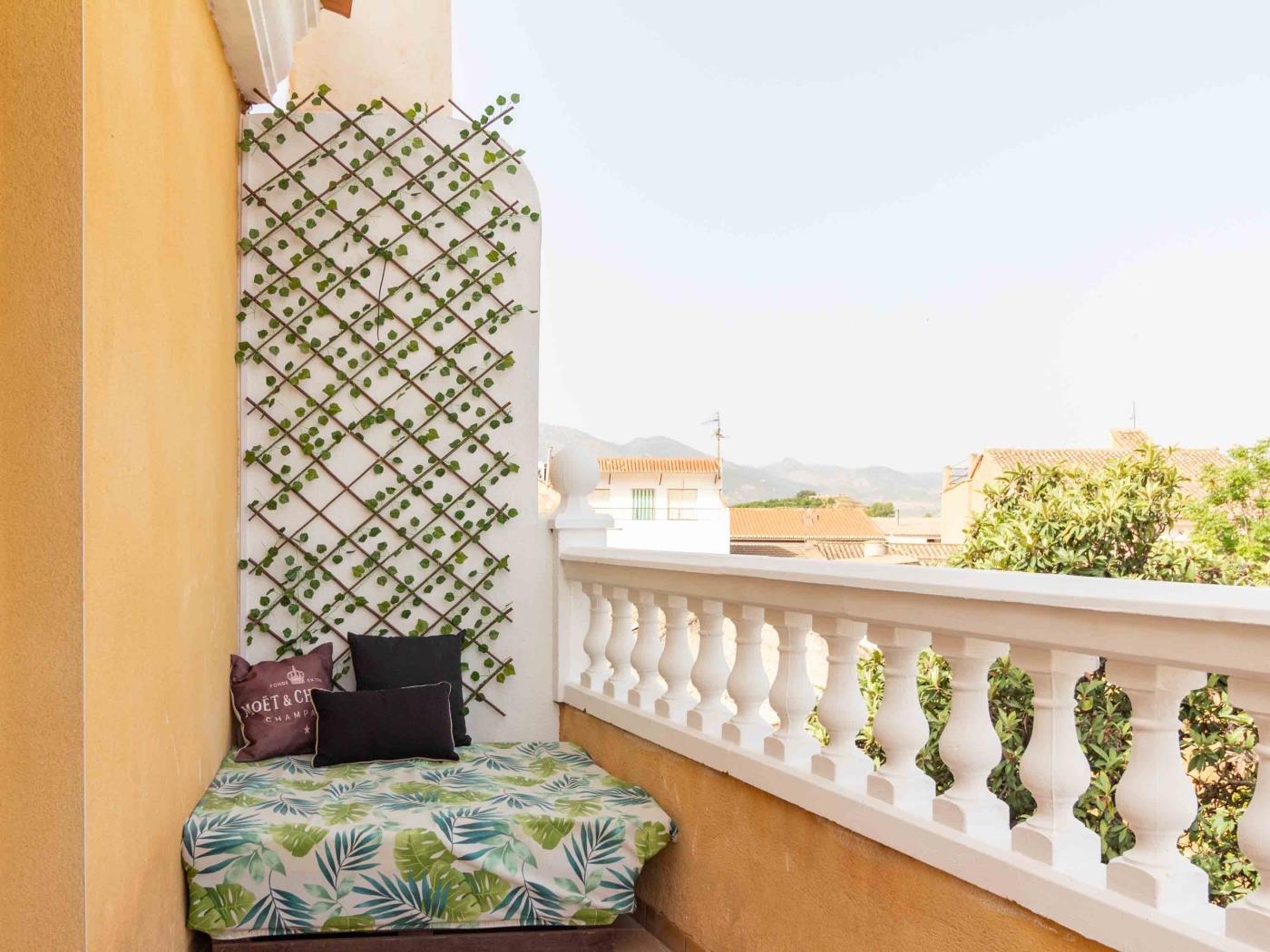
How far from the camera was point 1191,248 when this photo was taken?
30906 mm

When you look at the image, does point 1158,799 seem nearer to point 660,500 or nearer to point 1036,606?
point 1036,606

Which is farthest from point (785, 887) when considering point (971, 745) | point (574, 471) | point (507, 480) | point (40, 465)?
point (507, 480)

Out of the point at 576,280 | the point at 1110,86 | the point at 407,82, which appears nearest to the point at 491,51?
the point at 576,280

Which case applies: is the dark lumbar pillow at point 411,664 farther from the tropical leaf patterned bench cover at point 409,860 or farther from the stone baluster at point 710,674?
the stone baluster at point 710,674

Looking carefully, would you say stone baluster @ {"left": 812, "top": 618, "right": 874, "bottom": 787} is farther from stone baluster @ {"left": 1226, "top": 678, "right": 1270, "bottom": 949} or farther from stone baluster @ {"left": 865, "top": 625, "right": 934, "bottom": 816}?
stone baluster @ {"left": 1226, "top": 678, "right": 1270, "bottom": 949}

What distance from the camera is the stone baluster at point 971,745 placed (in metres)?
1.78

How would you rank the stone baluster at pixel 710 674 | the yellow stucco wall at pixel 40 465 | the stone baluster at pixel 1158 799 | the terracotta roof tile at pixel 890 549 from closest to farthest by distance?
the stone baluster at pixel 1158 799 → the yellow stucco wall at pixel 40 465 → the stone baluster at pixel 710 674 → the terracotta roof tile at pixel 890 549

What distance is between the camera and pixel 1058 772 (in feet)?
5.33

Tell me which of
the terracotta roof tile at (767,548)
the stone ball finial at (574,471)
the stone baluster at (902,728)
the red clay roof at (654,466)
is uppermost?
the red clay roof at (654,466)

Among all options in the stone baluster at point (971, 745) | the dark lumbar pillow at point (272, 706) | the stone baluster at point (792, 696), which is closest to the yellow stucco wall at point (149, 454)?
the dark lumbar pillow at point (272, 706)

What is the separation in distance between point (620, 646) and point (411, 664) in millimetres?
709

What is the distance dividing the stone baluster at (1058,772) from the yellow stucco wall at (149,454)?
4.93 feet

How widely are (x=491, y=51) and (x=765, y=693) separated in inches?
1308

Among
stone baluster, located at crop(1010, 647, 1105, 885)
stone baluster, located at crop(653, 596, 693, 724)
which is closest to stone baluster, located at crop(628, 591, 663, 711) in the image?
stone baluster, located at crop(653, 596, 693, 724)
